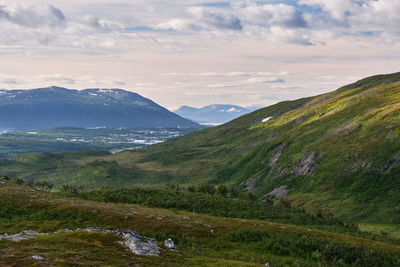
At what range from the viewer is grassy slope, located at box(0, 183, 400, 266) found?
40094mm

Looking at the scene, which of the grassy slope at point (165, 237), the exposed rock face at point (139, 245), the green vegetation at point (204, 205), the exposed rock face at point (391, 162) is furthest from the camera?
the exposed rock face at point (391, 162)

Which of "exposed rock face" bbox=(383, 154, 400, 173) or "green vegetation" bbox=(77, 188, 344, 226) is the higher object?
"exposed rock face" bbox=(383, 154, 400, 173)

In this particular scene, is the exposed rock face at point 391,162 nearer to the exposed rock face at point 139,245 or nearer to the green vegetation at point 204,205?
the green vegetation at point 204,205

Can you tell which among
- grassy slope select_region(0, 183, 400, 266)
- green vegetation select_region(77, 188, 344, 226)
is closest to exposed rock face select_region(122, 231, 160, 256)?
grassy slope select_region(0, 183, 400, 266)

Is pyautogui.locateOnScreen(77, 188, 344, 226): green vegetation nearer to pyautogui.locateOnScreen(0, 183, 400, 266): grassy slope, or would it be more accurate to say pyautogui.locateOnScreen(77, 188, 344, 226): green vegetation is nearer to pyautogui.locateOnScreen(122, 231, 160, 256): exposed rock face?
pyautogui.locateOnScreen(0, 183, 400, 266): grassy slope

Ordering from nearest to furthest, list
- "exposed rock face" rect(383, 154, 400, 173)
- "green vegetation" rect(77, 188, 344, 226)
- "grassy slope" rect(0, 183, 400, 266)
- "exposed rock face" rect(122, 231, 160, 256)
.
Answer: "grassy slope" rect(0, 183, 400, 266) → "exposed rock face" rect(122, 231, 160, 256) → "green vegetation" rect(77, 188, 344, 226) → "exposed rock face" rect(383, 154, 400, 173)

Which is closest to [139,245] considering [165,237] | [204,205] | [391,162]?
[165,237]

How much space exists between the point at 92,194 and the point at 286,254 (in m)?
87.3

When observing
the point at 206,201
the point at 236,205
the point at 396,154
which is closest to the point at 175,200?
the point at 206,201

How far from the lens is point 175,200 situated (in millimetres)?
121875

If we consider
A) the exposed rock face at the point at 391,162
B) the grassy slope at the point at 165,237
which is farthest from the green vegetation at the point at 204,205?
the exposed rock face at the point at 391,162

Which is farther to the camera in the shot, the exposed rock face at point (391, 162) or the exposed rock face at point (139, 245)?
the exposed rock face at point (391, 162)

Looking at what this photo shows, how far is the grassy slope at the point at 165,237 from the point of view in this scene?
40.1 m

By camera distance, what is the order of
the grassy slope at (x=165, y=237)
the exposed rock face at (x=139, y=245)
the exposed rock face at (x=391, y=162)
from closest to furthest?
the grassy slope at (x=165, y=237) < the exposed rock face at (x=139, y=245) < the exposed rock face at (x=391, y=162)
